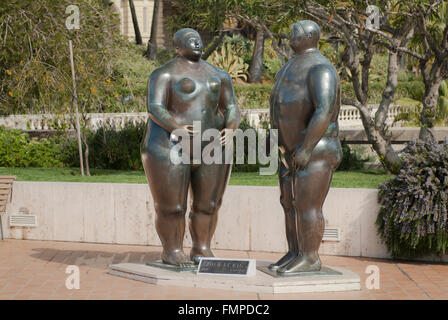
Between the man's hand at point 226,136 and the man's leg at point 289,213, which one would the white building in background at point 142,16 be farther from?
the man's leg at point 289,213

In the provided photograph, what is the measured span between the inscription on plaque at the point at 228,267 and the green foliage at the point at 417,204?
2.12 m

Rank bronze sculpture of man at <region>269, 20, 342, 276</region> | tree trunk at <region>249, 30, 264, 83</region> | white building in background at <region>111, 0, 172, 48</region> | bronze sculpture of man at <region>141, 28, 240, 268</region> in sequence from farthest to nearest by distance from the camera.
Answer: white building in background at <region>111, 0, 172, 48</region>, tree trunk at <region>249, 30, 264, 83</region>, bronze sculpture of man at <region>141, 28, 240, 268</region>, bronze sculpture of man at <region>269, 20, 342, 276</region>

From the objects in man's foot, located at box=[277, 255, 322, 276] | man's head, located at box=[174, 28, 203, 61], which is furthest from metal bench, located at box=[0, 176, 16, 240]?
man's foot, located at box=[277, 255, 322, 276]

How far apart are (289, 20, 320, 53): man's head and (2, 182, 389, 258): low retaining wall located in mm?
2495

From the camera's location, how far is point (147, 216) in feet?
28.8

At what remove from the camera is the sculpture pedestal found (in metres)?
5.96

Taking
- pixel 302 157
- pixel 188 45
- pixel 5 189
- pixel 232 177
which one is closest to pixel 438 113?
pixel 232 177

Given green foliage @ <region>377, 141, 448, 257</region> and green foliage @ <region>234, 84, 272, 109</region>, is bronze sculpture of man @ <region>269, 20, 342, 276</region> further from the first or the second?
green foliage @ <region>234, 84, 272, 109</region>

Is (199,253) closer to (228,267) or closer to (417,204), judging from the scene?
(228,267)

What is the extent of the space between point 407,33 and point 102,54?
5.48 m

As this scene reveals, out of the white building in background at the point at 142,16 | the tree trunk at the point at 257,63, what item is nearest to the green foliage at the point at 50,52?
the tree trunk at the point at 257,63

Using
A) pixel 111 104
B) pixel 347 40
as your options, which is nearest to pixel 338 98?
pixel 347 40

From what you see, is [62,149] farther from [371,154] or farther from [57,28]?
[371,154]

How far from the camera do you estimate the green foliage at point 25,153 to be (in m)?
12.6
